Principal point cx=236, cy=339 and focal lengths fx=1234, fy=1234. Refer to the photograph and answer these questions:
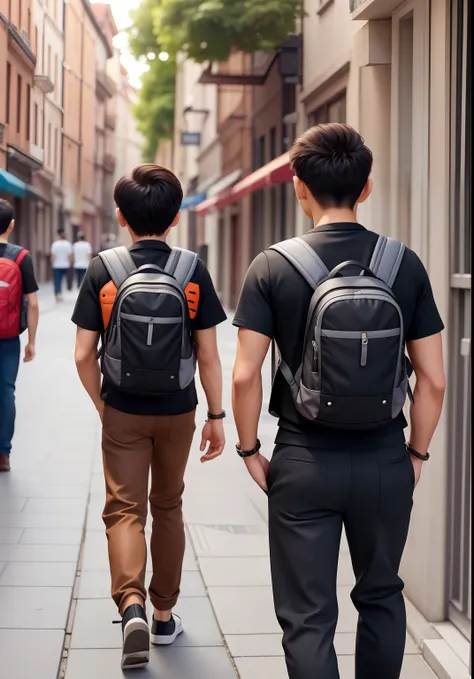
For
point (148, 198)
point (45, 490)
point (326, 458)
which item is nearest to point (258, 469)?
point (326, 458)

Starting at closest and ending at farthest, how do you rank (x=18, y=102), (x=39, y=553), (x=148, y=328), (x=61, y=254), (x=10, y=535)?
(x=148, y=328), (x=18, y=102), (x=61, y=254), (x=39, y=553), (x=10, y=535)

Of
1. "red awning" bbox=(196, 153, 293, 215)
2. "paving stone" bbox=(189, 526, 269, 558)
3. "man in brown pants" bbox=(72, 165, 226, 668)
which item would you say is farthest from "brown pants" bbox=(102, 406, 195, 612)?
"red awning" bbox=(196, 153, 293, 215)

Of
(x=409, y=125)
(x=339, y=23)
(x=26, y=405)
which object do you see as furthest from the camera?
(x=339, y=23)

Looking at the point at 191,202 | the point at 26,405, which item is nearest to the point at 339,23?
the point at 26,405

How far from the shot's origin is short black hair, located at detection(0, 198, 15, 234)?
6302mm

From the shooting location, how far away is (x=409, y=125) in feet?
17.5

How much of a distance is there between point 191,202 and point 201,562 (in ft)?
97.8

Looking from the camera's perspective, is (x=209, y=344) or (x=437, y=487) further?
(x=437, y=487)

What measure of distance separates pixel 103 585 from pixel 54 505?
5.22 ft

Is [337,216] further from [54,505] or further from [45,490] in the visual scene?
[45,490]

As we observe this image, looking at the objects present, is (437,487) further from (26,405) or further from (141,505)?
(26,405)

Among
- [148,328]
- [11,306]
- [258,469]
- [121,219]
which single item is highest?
[121,219]

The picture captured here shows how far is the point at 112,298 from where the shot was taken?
4.05m

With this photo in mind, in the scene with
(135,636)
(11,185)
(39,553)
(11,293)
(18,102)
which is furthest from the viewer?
(11,293)
